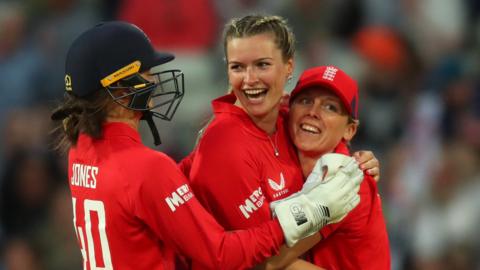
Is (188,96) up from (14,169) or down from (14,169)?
up

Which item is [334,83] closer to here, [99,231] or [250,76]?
[250,76]

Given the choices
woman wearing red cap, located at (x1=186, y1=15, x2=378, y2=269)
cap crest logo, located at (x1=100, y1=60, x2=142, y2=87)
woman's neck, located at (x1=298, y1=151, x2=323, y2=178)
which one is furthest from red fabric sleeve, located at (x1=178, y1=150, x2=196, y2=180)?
cap crest logo, located at (x1=100, y1=60, x2=142, y2=87)

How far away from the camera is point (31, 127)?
7.32m

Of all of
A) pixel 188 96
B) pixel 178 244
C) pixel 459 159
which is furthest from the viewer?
pixel 188 96

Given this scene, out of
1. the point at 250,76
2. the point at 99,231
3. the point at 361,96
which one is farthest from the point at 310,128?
the point at 361,96

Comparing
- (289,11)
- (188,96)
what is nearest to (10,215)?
(188,96)

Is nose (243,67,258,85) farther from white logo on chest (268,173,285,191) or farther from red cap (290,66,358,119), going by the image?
white logo on chest (268,173,285,191)

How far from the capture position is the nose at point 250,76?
12.1 ft

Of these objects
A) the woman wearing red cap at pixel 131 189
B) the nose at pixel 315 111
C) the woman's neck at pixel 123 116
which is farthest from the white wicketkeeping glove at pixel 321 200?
the woman's neck at pixel 123 116

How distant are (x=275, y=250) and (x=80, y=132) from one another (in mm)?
854

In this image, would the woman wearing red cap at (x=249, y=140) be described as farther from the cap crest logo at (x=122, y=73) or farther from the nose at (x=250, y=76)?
the cap crest logo at (x=122, y=73)

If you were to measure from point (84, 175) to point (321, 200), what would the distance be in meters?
0.88

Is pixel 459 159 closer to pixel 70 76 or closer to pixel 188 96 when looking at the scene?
pixel 188 96

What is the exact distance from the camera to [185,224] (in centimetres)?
337
